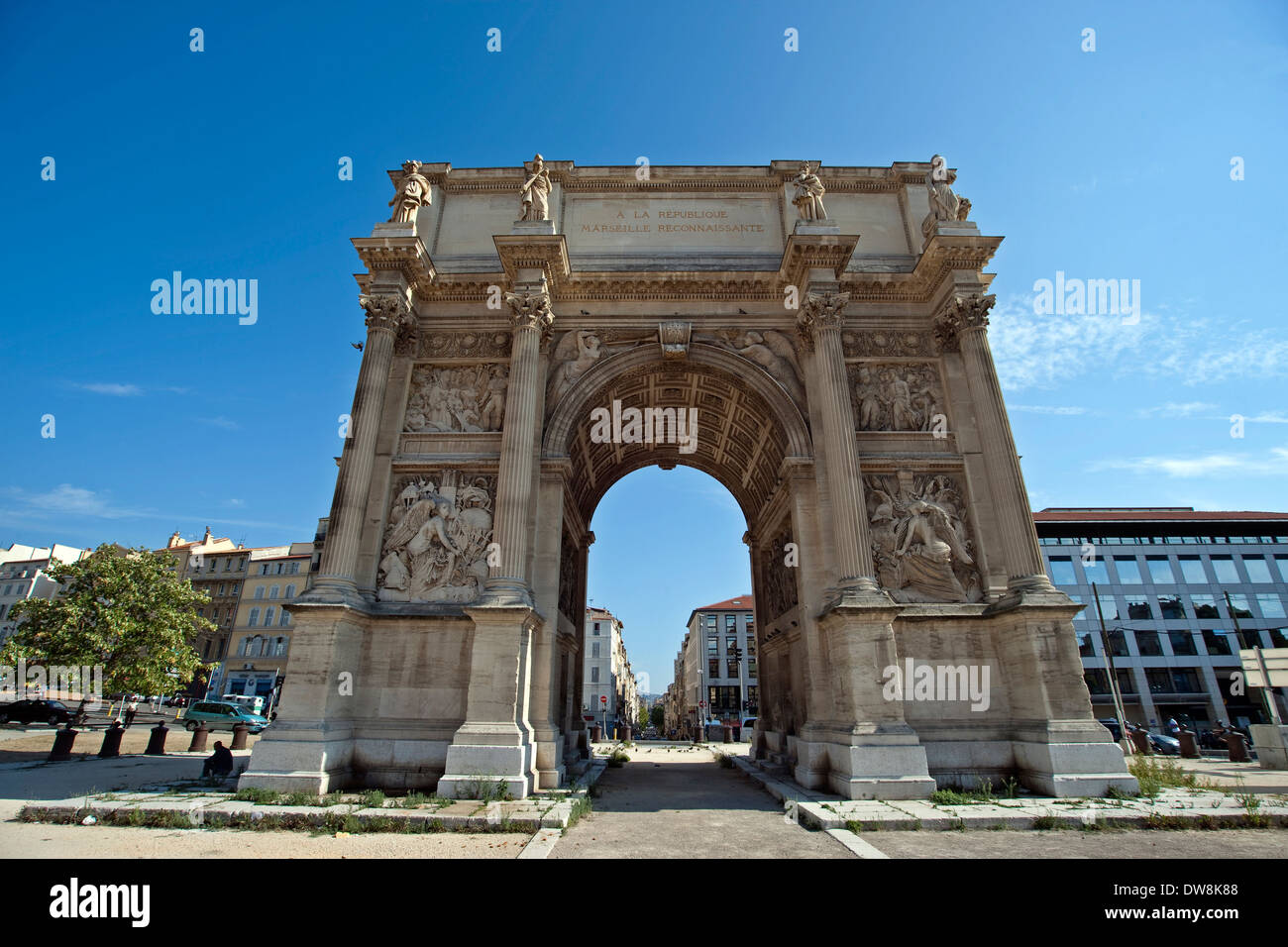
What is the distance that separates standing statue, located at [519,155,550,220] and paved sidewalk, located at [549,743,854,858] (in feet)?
47.2

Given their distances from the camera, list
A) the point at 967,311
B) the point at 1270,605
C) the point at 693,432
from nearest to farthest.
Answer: the point at 967,311, the point at 693,432, the point at 1270,605

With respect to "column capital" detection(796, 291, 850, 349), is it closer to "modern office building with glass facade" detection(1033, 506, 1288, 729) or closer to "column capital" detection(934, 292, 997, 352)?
"column capital" detection(934, 292, 997, 352)

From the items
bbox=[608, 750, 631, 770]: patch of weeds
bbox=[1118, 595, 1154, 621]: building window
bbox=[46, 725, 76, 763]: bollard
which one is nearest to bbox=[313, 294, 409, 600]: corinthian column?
bbox=[608, 750, 631, 770]: patch of weeds

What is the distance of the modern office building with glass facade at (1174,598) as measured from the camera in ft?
164

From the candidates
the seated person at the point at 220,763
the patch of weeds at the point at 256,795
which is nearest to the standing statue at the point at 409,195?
the seated person at the point at 220,763

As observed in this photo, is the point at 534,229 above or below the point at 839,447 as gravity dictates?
above

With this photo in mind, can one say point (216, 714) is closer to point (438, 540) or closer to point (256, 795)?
point (438, 540)

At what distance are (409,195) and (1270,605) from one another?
233ft

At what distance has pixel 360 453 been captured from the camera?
14.4m

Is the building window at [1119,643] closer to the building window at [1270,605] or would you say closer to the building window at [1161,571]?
the building window at [1161,571]

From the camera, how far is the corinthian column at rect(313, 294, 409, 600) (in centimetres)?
1310

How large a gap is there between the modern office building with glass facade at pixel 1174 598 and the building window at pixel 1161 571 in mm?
87

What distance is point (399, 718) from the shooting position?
1295cm

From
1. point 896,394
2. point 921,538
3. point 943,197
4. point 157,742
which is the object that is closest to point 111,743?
point 157,742
